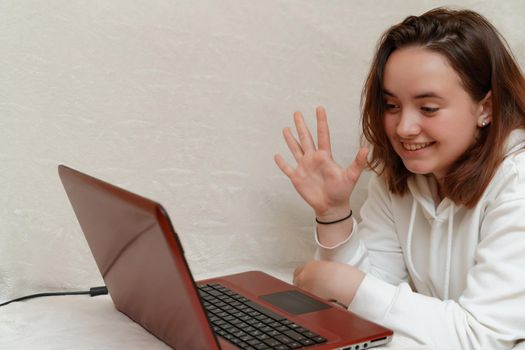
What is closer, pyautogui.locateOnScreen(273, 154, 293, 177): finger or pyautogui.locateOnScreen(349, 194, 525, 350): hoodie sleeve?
pyautogui.locateOnScreen(349, 194, 525, 350): hoodie sleeve

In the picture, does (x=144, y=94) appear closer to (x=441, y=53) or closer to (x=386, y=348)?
(x=441, y=53)

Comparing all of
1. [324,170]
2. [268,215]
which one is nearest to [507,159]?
[324,170]

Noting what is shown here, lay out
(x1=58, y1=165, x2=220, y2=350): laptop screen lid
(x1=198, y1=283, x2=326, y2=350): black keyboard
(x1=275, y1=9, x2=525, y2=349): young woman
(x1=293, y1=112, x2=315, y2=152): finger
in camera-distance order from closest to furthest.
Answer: (x1=58, y1=165, x2=220, y2=350): laptop screen lid, (x1=198, y1=283, x2=326, y2=350): black keyboard, (x1=275, y1=9, x2=525, y2=349): young woman, (x1=293, y1=112, x2=315, y2=152): finger

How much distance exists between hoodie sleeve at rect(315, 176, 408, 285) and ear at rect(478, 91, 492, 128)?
0.27m

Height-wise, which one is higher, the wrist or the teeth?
the teeth

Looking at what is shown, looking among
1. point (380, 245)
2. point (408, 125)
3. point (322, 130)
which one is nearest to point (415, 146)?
point (408, 125)

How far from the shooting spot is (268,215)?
1609 mm

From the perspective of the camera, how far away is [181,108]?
59.7 inches

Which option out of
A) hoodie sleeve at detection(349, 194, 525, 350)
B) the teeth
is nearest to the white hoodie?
hoodie sleeve at detection(349, 194, 525, 350)

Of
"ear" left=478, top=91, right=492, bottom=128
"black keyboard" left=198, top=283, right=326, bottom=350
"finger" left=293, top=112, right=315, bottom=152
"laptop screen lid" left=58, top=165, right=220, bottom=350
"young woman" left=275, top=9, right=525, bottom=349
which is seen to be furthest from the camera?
"finger" left=293, top=112, right=315, bottom=152

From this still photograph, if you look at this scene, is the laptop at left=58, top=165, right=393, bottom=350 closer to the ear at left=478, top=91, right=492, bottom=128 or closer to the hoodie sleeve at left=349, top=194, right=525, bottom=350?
the hoodie sleeve at left=349, top=194, right=525, bottom=350

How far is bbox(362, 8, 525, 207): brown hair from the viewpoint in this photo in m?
1.20

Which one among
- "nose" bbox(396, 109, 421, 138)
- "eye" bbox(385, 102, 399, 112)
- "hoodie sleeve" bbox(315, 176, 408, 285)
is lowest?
"hoodie sleeve" bbox(315, 176, 408, 285)

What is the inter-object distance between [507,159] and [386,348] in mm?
372
